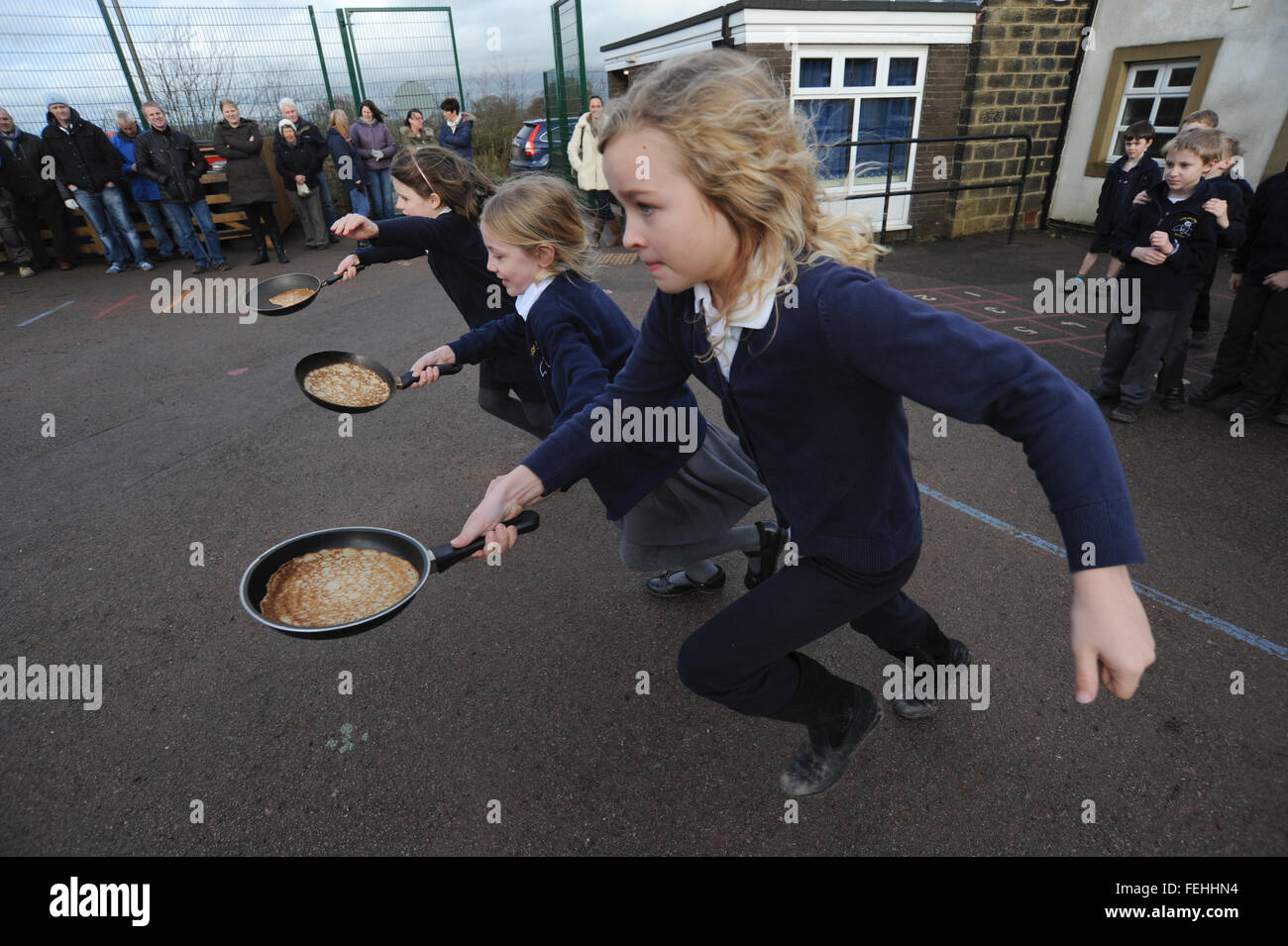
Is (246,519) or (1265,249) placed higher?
(1265,249)

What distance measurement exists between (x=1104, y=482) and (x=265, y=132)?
14.8 m

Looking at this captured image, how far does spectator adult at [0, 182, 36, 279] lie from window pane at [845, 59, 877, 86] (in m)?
12.5

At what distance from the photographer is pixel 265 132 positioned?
489 inches

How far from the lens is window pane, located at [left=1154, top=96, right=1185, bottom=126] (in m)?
9.54

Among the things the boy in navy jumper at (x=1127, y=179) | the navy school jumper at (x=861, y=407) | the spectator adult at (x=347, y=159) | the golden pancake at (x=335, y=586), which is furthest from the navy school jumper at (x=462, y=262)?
the spectator adult at (x=347, y=159)

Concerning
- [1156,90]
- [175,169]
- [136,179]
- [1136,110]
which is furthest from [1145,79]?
[136,179]

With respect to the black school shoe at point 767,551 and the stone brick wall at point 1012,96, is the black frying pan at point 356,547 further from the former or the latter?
the stone brick wall at point 1012,96

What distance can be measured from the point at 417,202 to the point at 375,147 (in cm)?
941

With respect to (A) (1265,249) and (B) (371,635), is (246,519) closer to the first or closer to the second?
(B) (371,635)

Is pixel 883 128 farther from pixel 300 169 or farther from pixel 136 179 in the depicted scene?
pixel 136 179

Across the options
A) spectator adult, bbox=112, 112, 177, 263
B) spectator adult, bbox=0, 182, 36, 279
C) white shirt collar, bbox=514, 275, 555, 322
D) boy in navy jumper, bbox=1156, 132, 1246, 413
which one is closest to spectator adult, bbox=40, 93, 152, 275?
spectator adult, bbox=112, 112, 177, 263

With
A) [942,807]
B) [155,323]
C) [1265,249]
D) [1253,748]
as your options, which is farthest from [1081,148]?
[155,323]

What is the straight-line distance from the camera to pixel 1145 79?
1000cm
